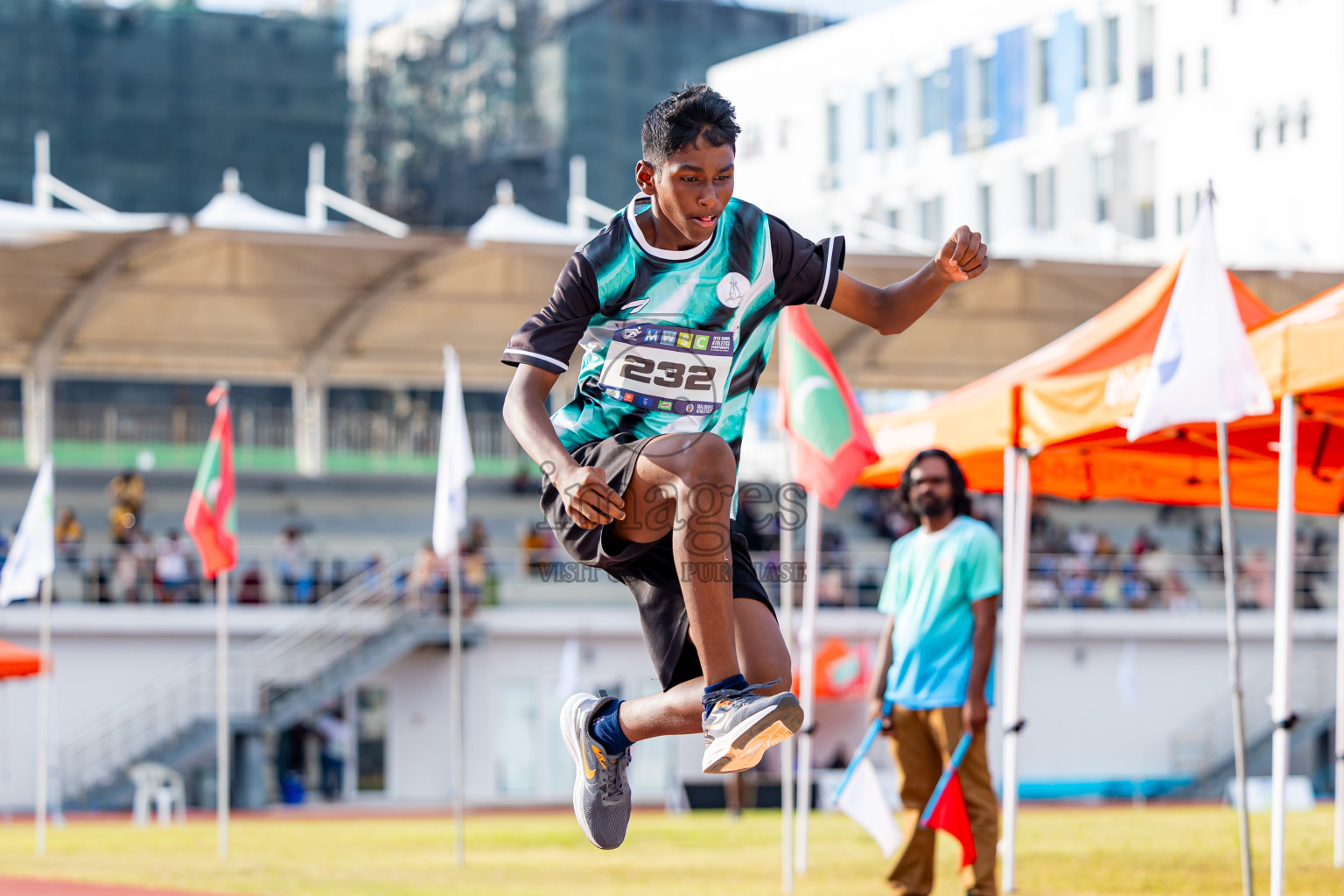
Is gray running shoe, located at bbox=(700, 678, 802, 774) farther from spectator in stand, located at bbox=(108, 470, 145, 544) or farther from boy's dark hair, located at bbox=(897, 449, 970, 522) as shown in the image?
spectator in stand, located at bbox=(108, 470, 145, 544)

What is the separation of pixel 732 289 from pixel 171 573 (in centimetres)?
2148

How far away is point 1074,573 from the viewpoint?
90.8 feet

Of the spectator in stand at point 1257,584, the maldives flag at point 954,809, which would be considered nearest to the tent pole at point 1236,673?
the maldives flag at point 954,809

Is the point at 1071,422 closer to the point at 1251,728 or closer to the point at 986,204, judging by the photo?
the point at 1251,728

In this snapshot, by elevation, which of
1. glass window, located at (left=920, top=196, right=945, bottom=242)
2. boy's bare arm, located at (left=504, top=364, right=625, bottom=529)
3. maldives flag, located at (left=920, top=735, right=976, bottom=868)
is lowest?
maldives flag, located at (left=920, top=735, right=976, bottom=868)

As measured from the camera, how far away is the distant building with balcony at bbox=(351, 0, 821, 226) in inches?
2076

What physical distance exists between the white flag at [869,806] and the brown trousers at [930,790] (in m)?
0.65

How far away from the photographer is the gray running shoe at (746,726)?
3.92m

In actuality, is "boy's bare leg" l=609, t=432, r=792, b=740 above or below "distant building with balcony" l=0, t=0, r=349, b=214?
below

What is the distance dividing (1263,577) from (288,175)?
29.3m

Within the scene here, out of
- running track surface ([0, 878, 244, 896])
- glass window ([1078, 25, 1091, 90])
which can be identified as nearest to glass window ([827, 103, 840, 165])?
glass window ([1078, 25, 1091, 90])

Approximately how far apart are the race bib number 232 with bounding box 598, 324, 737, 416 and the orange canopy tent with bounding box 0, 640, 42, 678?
40.4ft

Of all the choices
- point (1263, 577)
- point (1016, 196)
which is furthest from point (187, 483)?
point (1016, 196)

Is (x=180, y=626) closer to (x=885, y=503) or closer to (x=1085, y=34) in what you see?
(x=885, y=503)
